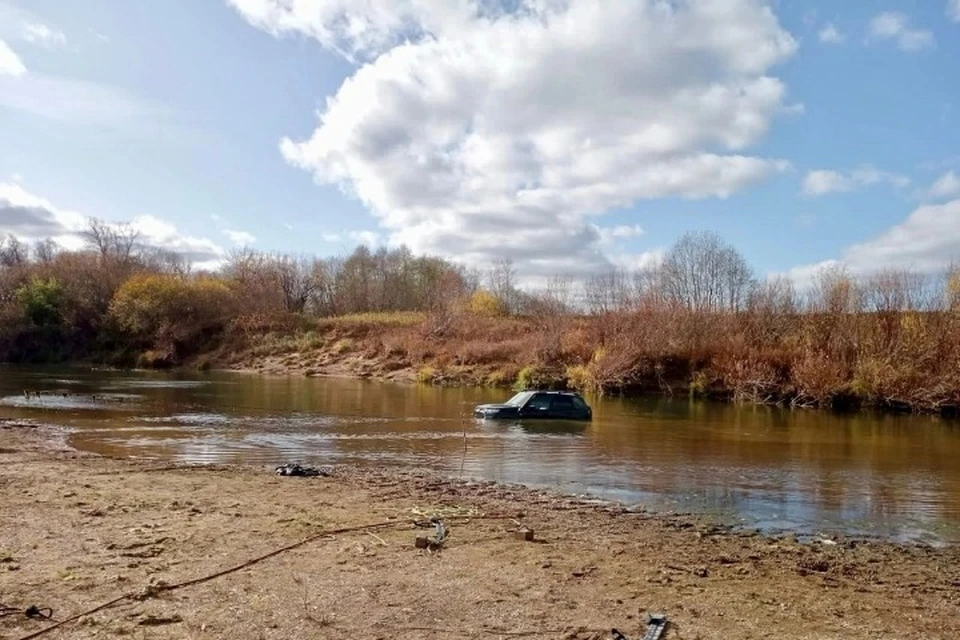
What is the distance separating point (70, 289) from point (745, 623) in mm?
94031

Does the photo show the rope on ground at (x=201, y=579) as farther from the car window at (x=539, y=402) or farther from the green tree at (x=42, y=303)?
the green tree at (x=42, y=303)

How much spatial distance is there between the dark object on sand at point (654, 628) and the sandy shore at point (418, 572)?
7.5 inches

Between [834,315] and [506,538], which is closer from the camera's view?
[506,538]

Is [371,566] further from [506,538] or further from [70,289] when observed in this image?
[70,289]

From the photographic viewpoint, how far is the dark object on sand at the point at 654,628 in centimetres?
712

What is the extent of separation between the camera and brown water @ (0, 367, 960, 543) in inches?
651

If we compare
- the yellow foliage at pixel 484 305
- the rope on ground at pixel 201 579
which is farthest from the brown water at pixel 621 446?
the yellow foliage at pixel 484 305

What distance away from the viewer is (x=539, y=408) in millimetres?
31859

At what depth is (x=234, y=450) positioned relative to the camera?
72.7 ft

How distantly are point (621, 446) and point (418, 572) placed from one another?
17.1 meters

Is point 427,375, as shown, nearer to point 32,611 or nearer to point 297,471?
point 297,471

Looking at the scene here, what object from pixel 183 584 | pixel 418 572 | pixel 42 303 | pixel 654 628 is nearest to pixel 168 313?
pixel 42 303

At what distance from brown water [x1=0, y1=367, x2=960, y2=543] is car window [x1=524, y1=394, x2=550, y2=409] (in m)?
1.35

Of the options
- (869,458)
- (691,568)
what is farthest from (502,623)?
(869,458)
